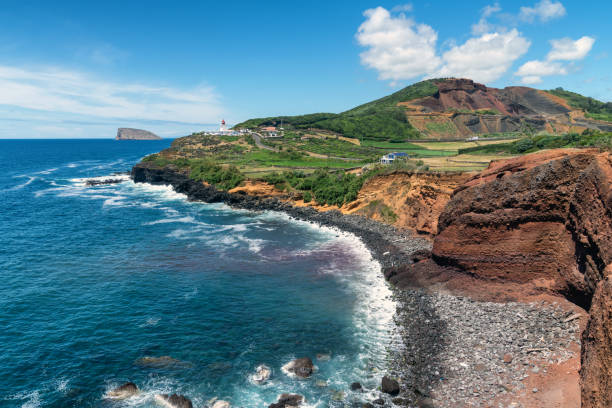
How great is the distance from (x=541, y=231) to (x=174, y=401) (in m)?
28.9

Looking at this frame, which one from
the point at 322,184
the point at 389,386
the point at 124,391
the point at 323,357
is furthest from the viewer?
the point at 322,184

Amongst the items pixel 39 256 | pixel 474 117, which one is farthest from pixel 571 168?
pixel 474 117

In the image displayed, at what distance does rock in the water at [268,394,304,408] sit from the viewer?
2042 cm

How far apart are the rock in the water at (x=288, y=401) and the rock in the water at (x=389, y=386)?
5155 millimetres

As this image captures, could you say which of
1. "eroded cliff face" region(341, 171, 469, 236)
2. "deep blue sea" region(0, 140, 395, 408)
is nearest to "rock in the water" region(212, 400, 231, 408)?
"deep blue sea" region(0, 140, 395, 408)

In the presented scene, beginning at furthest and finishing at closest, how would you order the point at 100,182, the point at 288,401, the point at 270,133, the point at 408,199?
the point at 270,133
the point at 100,182
the point at 408,199
the point at 288,401

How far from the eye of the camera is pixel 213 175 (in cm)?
9188

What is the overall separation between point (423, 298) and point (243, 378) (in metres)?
17.7

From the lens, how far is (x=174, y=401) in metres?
20.9

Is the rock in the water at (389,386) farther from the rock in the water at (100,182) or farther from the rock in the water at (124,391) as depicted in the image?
the rock in the water at (100,182)

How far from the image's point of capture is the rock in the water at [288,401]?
2042 cm

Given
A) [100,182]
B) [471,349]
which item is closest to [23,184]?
[100,182]

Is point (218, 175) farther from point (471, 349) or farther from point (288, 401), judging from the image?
point (471, 349)

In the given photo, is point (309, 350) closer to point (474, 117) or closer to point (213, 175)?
point (213, 175)
